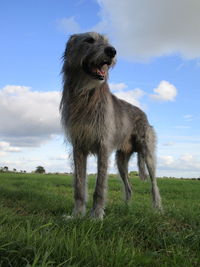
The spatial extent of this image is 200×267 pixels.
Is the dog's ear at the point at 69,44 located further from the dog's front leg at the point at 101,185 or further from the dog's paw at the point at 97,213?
the dog's paw at the point at 97,213

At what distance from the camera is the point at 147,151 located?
8.11 meters

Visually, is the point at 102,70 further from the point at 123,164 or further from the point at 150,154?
the point at 123,164

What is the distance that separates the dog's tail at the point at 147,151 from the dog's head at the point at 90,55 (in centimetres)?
280

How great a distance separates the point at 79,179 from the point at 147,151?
2605 millimetres

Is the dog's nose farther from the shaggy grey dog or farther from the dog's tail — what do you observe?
the dog's tail

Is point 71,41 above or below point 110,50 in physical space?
above

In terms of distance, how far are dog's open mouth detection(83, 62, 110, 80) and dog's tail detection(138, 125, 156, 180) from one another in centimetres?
294

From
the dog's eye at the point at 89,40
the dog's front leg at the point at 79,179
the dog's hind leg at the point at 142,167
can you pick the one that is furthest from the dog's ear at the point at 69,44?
the dog's hind leg at the point at 142,167

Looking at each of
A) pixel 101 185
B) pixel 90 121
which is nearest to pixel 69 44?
pixel 90 121

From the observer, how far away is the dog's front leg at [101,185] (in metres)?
5.46

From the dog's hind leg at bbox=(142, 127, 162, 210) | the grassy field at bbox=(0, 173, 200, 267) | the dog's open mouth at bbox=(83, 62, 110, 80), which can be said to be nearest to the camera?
the grassy field at bbox=(0, 173, 200, 267)

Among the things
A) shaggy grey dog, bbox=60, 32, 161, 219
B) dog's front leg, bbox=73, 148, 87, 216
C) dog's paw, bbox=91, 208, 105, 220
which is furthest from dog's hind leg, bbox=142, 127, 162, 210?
dog's paw, bbox=91, 208, 105, 220

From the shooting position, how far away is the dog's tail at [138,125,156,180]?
26.5 feet

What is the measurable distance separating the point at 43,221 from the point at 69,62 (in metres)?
2.84
